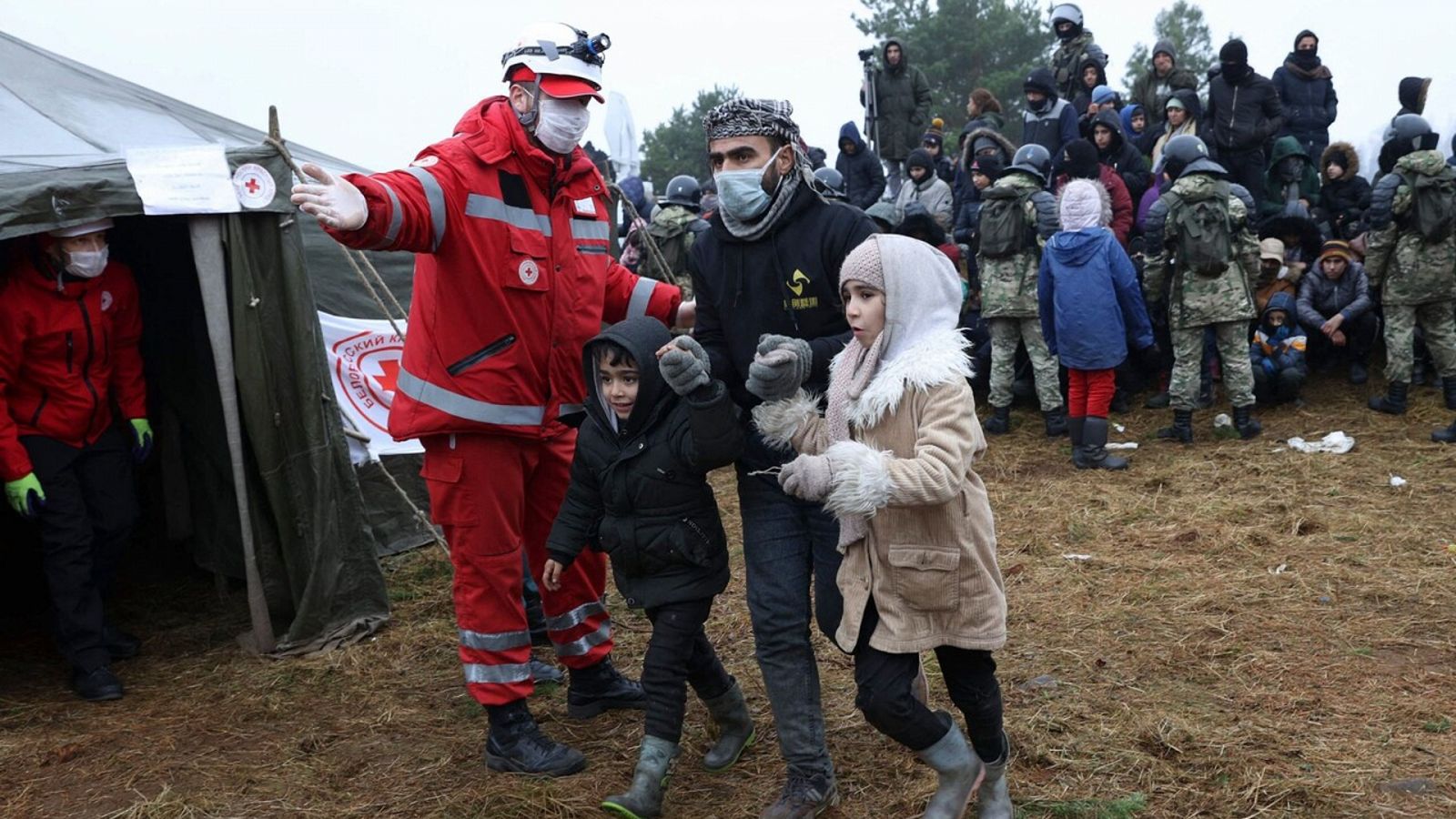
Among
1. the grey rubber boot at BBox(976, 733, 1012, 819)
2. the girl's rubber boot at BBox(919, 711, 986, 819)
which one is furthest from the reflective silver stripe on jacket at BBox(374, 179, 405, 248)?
the grey rubber boot at BBox(976, 733, 1012, 819)

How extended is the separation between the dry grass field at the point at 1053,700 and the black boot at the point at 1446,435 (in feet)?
3.78

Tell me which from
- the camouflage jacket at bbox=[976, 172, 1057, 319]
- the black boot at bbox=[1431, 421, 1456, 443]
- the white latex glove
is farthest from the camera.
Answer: the camouflage jacket at bbox=[976, 172, 1057, 319]

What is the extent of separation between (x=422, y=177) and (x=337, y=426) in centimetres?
219

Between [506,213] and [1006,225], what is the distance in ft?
19.1

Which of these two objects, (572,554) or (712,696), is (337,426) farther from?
(712,696)

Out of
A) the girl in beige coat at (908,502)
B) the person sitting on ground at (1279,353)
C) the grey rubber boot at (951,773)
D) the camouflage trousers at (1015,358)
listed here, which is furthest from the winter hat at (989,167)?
the grey rubber boot at (951,773)

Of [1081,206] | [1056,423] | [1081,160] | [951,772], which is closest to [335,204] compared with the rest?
[951,772]

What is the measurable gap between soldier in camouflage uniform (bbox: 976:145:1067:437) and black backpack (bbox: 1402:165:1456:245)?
8.09ft

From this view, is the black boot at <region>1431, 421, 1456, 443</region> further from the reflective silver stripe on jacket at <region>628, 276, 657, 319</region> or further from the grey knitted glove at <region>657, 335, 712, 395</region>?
the grey knitted glove at <region>657, 335, 712, 395</region>

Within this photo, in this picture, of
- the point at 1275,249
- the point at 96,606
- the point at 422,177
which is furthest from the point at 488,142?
the point at 1275,249

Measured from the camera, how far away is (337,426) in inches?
211

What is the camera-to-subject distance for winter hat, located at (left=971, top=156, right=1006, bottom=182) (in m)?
9.96

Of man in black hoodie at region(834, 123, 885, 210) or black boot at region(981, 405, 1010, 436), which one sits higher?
man in black hoodie at region(834, 123, 885, 210)

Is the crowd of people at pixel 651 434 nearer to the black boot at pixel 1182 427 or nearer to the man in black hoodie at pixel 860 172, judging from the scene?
the black boot at pixel 1182 427
